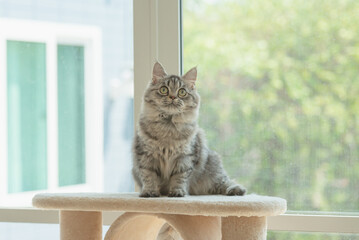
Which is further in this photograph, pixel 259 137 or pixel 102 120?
pixel 102 120

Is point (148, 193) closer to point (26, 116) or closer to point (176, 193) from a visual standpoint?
point (176, 193)

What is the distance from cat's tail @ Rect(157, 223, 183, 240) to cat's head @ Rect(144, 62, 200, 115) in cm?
56

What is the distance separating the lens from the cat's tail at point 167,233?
1994mm

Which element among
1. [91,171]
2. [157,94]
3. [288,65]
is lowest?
[91,171]

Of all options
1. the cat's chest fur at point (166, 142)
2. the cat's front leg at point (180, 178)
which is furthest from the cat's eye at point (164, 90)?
the cat's front leg at point (180, 178)

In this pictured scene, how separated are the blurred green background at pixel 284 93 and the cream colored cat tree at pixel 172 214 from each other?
556 mm

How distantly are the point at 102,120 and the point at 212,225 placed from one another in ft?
3.31

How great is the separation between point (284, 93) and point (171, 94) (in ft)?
2.34

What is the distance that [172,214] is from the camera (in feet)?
5.48

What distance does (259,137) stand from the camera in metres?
2.27

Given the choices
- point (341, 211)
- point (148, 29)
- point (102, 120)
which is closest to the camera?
point (341, 211)

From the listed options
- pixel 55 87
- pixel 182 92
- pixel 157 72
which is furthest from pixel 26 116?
pixel 182 92

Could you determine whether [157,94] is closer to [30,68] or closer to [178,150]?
[178,150]

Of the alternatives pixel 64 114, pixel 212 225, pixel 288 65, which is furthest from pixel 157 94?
pixel 64 114
